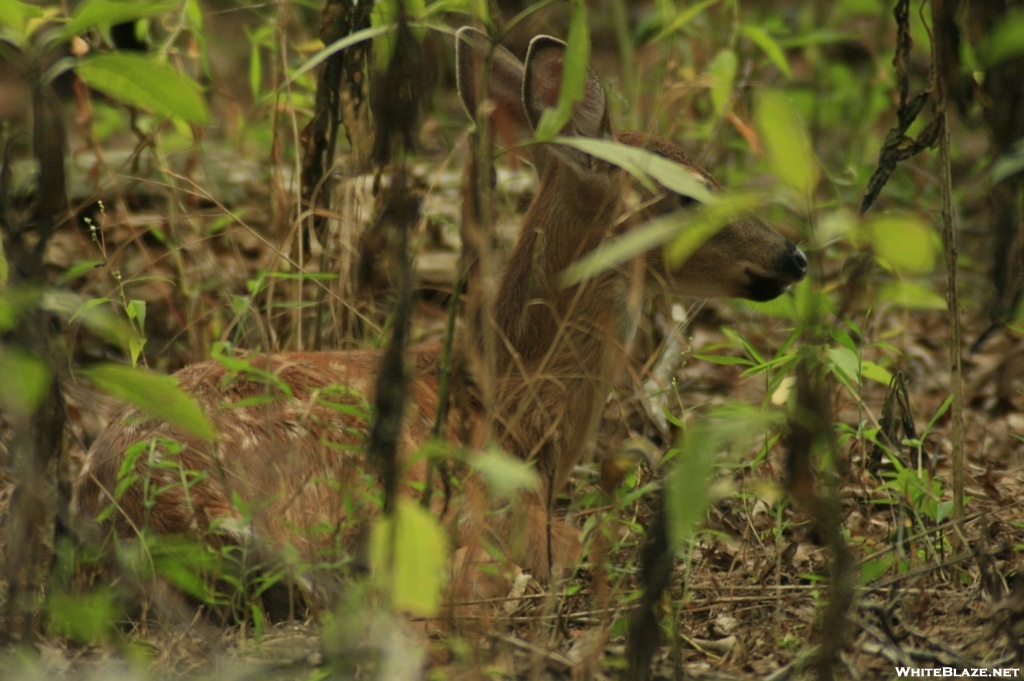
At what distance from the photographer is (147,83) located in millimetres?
2143

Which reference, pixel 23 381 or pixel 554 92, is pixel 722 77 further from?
pixel 23 381

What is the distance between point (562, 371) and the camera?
421cm

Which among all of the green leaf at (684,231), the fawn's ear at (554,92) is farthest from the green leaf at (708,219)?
the fawn's ear at (554,92)

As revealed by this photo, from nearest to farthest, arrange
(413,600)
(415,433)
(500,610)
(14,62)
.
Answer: (413,600)
(14,62)
(500,610)
(415,433)

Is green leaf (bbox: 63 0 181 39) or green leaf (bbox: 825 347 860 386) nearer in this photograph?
green leaf (bbox: 63 0 181 39)

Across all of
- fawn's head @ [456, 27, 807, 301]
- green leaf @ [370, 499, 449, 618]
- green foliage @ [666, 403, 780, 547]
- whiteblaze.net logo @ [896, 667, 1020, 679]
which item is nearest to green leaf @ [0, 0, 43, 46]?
green leaf @ [370, 499, 449, 618]

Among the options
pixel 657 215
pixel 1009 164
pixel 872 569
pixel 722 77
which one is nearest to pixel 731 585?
pixel 872 569

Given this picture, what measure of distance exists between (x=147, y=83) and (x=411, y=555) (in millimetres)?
1018

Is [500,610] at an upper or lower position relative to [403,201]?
lower

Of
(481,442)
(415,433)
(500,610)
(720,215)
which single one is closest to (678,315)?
(415,433)

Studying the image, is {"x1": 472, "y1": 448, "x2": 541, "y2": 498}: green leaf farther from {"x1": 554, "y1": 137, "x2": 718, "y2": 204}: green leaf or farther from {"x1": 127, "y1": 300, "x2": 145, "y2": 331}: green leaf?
{"x1": 127, "y1": 300, "x2": 145, "y2": 331}: green leaf

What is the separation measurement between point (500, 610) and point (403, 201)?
3.85 ft

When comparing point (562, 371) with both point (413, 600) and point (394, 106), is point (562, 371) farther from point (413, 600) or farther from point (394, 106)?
point (413, 600)

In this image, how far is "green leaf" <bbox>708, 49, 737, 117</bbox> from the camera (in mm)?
4758
